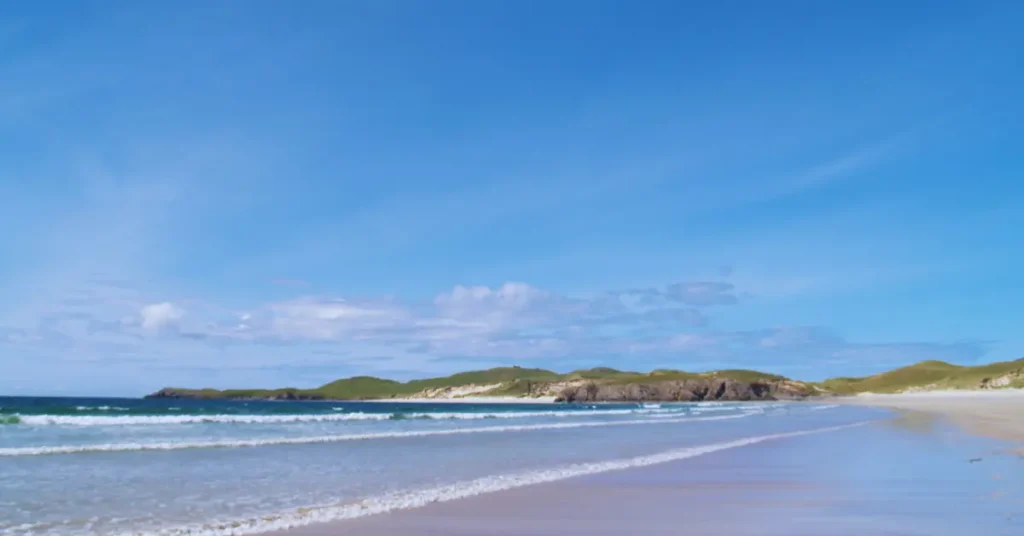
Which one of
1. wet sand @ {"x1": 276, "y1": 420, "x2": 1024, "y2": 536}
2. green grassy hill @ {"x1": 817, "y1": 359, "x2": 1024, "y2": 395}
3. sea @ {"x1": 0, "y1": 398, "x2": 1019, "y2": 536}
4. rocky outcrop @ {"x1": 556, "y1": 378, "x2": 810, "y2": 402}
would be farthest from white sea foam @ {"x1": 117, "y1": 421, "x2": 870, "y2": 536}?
rocky outcrop @ {"x1": 556, "y1": 378, "x2": 810, "y2": 402}

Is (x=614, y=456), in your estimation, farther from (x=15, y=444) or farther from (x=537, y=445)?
(x=15, y=444)

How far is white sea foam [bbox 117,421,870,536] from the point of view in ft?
31.2

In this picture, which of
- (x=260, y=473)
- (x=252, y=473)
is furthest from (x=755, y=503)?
(x=252, y=473)

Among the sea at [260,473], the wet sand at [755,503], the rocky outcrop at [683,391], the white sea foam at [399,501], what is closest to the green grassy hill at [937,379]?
the rocky outcrop at [683,391]

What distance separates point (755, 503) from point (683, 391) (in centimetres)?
14864

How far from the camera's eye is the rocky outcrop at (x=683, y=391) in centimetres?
15525

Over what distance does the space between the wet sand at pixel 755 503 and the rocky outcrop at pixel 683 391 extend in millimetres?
140265

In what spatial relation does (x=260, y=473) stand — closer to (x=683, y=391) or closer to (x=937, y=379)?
(x=683, y=391)

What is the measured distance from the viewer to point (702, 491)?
13.0 metres

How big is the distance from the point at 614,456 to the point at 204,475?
10.8 meters

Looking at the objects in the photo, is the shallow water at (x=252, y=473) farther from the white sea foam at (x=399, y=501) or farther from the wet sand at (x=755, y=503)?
the wet sand at (x=755, y=503)

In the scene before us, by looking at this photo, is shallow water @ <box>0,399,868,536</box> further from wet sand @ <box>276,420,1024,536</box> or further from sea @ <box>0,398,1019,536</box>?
wet sand @ <box>276,420,1024,536</box>

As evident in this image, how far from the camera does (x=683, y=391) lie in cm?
15512

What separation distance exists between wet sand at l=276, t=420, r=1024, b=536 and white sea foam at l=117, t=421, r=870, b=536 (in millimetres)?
421
